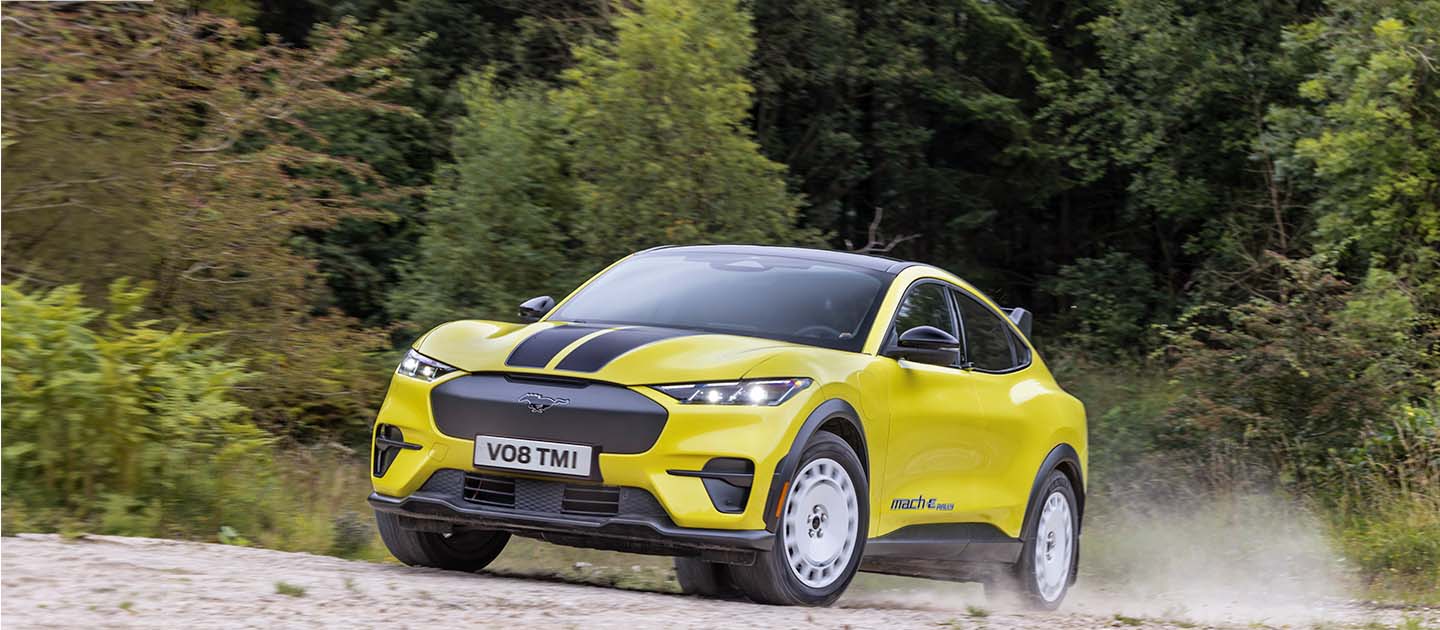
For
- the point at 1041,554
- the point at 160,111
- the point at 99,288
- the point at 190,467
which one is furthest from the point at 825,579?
the point at 160,111

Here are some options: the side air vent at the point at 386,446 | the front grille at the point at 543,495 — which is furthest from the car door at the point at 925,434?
the side air vent at the point at 386,446

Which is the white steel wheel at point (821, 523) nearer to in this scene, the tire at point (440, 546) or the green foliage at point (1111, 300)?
the tire at point (440, 546)

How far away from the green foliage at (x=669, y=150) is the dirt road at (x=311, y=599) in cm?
1176

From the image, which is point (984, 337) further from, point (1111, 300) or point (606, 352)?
point (1111, 300)

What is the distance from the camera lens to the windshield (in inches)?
315

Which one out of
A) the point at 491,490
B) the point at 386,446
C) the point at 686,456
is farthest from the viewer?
the point at 386,446

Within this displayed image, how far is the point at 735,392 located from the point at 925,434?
137 centimetres

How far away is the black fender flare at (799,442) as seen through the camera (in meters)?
6.95

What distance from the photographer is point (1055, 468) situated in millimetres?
9453

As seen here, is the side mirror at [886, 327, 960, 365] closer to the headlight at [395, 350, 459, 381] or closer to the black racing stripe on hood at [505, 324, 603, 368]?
the black racing stripe on hood at [505, 324, 603, 368]

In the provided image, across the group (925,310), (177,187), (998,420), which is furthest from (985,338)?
(177,187)

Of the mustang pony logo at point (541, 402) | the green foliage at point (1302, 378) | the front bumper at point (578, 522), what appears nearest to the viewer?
the front bumper at point (578, 522)

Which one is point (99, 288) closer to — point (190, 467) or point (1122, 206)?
point (190, 467)

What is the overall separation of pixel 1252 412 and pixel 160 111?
10.3 m
